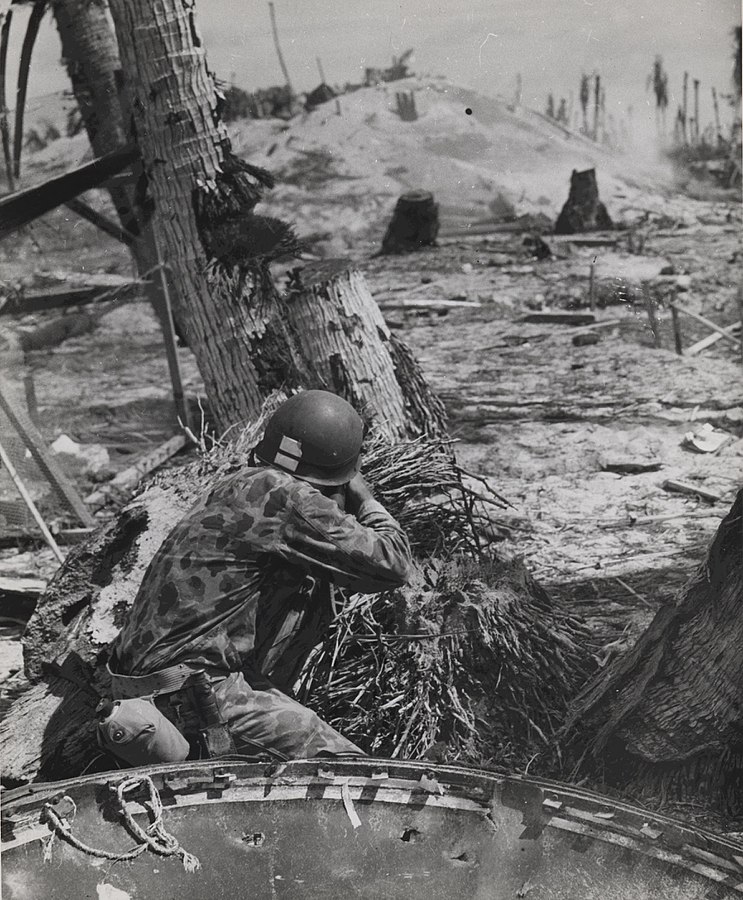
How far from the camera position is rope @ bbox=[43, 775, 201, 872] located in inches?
115

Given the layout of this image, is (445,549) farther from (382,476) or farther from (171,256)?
(171,256)

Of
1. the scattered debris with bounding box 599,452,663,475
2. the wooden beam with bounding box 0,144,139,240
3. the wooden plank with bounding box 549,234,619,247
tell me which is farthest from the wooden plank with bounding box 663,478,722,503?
the wooden plank with bounding box 549,234,619,247

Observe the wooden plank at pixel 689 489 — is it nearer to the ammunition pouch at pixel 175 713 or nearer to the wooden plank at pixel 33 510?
the ammunition pouch at pixel 175 713

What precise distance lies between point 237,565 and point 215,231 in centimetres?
272

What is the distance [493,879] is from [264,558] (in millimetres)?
1361

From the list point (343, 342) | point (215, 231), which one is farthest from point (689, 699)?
point (215, 231)

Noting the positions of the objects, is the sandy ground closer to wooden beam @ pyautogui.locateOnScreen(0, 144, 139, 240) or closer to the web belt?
the web belt

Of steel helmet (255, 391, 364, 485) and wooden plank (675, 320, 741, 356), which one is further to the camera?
wooden plank (675, 320, 741, 356)

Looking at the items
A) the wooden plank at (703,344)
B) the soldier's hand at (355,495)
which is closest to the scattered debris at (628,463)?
the wooden plank at (703,344)

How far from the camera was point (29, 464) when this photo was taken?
6434mm

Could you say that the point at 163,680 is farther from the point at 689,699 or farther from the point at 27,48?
the point at 27,48

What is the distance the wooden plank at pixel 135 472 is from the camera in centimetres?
651

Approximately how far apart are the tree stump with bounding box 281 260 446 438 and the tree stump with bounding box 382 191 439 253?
8.16m

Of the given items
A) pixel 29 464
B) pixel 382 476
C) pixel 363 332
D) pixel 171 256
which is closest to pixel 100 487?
pixel 29 464
